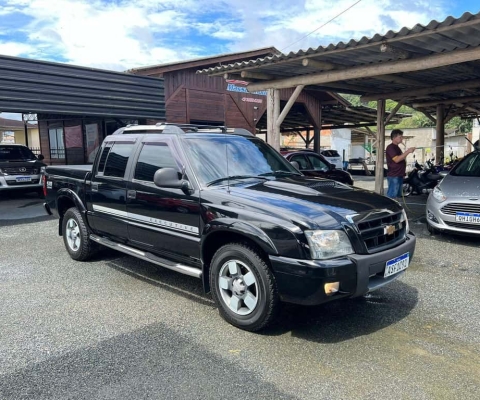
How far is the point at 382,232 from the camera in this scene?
143 inches

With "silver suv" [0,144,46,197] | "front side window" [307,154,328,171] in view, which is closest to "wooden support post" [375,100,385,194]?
"front side window" [307,154,328,171]

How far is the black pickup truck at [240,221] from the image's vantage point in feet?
10.7

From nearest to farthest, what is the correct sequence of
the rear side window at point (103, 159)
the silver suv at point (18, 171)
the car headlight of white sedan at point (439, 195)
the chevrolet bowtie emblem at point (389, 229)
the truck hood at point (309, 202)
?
the truck hood at point (309, 202) < the chevrolet bowtie emblem at point (389, 229) < the rear side window at point (103, 159) < the car headlight of white sedan at point (439, 195) < the silver suv at point (18, 171)

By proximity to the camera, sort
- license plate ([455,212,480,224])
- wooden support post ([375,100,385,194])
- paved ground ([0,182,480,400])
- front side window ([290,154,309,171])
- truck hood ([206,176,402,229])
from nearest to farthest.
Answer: paved ground ([0,182,480,400]) → truck hood ([206,176,402,229]) → license plate ([455,212,480,224]) → front side window ([290,154,309,171]) → wooden support post ([375,100,385,194])

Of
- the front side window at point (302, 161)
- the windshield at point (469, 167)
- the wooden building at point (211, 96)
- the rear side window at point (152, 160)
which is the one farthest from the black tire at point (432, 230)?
the wooden building at point (211, 96)

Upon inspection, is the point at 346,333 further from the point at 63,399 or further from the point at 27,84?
the point at 27,84

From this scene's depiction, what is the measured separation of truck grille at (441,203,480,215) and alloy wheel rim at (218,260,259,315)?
440 cm

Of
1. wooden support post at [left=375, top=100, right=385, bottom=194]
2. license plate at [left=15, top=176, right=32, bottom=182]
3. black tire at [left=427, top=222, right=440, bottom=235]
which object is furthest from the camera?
license plate at [left=15, top=176, right=32, bottom=182]

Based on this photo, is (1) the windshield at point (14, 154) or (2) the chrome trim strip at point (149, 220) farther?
(1) the windshield at point (14, 154)

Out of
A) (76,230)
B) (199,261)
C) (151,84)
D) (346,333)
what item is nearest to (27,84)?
(151,84)

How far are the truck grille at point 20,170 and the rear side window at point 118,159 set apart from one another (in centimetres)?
834

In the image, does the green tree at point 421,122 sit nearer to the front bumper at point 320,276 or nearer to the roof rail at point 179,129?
the roof rail at point 179,129

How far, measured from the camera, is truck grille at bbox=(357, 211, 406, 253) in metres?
3.46

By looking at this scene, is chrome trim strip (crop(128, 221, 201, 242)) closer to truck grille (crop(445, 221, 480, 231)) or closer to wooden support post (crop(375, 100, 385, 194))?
truck grille (crop(445, 221, 480, 231))
